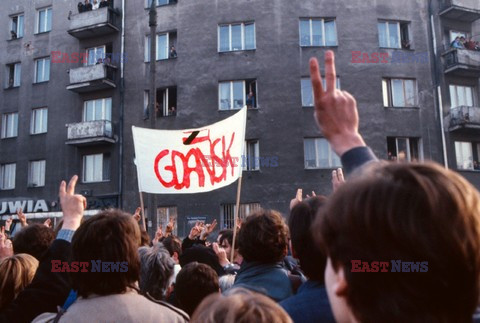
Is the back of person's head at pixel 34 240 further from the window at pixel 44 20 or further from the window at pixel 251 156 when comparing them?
the window at pixel 44 20

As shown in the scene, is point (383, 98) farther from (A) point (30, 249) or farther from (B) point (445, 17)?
(A) point (30, 249)

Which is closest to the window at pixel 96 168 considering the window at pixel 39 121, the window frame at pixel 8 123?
the window at pixel 39 121

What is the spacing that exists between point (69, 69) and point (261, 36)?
979 cm

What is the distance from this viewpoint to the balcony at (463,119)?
1970 cm

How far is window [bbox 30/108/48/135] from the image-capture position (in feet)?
77.4

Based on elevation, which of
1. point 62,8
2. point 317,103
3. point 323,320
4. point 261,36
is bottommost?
point 323,320

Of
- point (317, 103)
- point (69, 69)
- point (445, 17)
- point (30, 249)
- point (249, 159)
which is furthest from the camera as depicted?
point (69, 69)

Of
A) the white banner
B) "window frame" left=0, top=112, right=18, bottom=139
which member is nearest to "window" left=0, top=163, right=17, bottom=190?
"window frame" left=0, top=112, right=18, bottom=139

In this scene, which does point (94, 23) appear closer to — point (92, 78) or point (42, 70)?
point (92, 78)

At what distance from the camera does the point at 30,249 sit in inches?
139

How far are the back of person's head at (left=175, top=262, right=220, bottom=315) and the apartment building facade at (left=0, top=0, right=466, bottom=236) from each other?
1576 cm

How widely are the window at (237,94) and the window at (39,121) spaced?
9494 millimetres

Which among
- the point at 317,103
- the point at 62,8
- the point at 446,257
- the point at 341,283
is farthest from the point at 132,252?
the point at 62,8

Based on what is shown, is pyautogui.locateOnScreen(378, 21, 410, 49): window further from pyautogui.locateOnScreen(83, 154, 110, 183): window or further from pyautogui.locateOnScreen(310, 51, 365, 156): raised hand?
pyautogui.locateOnScreen(310, 51, 365, 156): raised hand
